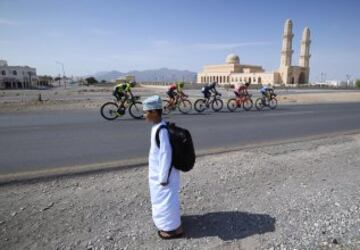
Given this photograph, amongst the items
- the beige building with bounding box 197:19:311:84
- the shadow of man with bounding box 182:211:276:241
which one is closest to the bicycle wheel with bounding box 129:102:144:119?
the shadow of man with bounding box 182:211:276:241

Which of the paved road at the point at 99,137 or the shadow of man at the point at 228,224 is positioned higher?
the paved road at the point at 99,137

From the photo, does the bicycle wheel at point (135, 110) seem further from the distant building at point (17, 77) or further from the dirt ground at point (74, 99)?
the distant building at point (17, 77)

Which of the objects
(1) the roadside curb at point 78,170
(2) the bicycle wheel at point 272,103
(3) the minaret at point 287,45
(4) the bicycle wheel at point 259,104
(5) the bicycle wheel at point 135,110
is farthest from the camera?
(3) the minaret at point 287,45

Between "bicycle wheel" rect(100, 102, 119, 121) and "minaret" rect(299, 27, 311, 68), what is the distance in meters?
98.0

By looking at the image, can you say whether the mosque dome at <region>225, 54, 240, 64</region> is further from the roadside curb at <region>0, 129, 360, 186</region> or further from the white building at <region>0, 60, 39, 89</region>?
the roadside curb at <region>0, 129, 360, 186</region>

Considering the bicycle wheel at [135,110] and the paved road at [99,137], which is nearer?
the paved road at [99,137]

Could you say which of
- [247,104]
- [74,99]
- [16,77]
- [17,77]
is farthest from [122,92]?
[17,77]

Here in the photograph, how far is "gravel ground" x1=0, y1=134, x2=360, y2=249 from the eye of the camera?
3287 mm

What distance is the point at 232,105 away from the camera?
57.4 ft

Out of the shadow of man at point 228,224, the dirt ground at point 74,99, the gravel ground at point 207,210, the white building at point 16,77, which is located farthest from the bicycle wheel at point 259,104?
the white building at point 16,77

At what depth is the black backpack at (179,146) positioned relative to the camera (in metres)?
3.11

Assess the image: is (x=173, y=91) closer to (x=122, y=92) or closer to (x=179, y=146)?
(x=122, y=92)

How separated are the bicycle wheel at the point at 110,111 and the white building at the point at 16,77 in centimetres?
8092

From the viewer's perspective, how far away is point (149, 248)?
3141 mm
